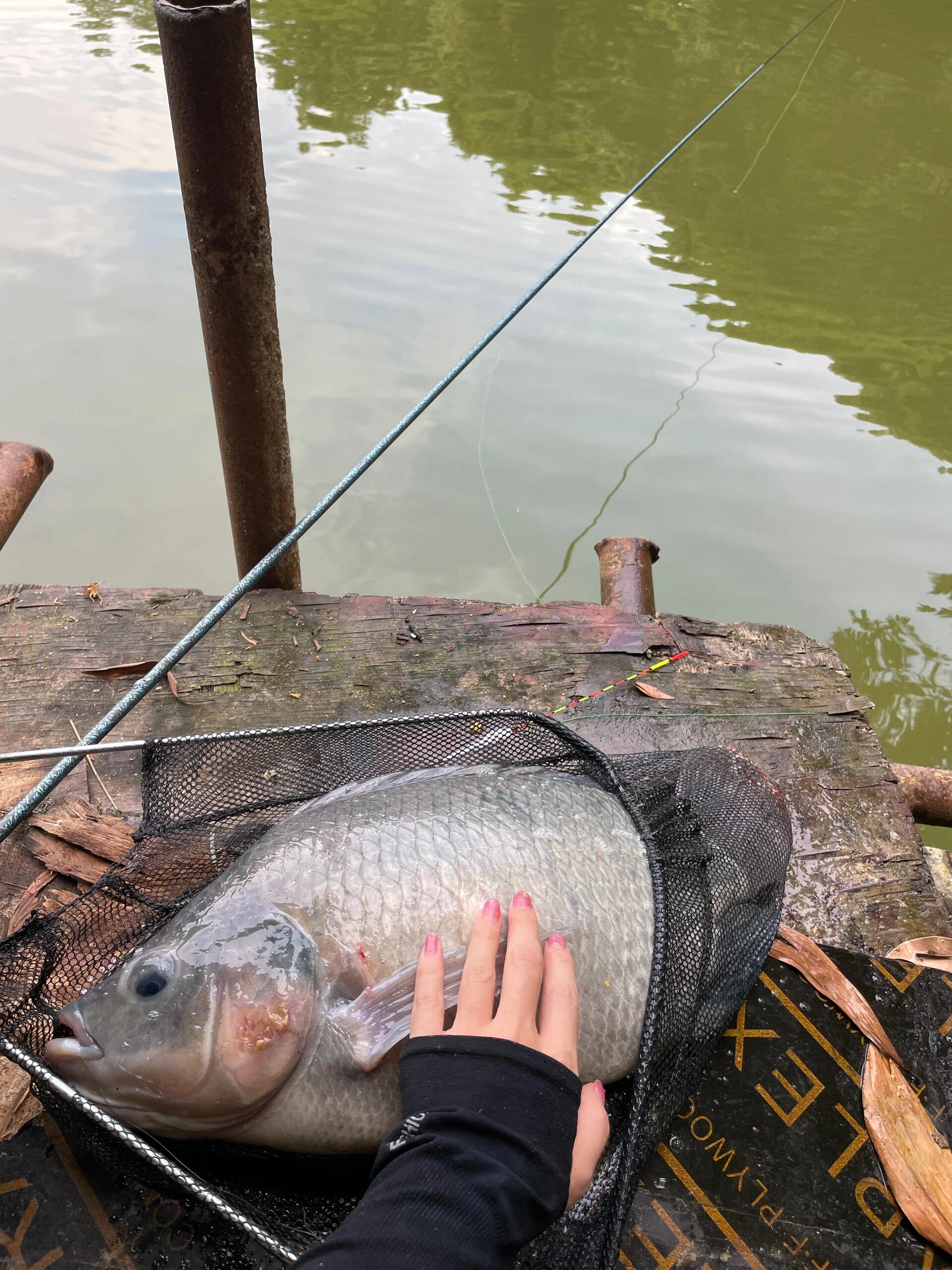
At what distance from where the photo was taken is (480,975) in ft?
4.39

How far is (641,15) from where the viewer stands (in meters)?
11.7

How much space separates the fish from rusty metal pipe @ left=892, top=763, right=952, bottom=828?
1311 millimetres

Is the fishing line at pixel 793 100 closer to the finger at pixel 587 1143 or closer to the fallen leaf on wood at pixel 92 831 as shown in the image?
the fallen leaf on wood at pixel 92 831

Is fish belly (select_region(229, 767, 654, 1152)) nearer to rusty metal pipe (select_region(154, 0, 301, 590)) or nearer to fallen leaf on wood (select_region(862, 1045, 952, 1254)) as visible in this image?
fallen leaf on wood (select_region(862, 1045, 952, 1254))

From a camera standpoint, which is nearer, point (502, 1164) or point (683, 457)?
point (502, 1164)

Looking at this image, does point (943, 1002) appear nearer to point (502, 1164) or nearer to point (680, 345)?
point (502, 1164)

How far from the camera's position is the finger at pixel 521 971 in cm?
130

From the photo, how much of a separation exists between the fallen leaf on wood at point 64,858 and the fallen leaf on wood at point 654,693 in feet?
5.29

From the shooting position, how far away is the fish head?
4.57ft

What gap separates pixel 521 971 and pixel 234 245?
2.12 m

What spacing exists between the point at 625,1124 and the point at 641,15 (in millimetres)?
14203

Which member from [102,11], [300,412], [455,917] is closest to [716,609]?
[300,412]

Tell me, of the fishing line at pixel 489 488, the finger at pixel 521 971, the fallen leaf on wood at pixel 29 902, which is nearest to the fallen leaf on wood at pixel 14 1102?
the fallen leaf on wood at pixel 29 902

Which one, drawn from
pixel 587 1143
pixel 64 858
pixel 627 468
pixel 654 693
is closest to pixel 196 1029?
pixel 587 1143
